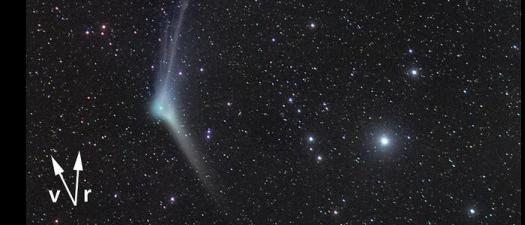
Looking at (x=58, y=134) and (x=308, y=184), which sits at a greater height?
(x=58, y=134)

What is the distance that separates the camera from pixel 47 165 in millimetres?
740

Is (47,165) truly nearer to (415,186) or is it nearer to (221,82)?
(221,82)

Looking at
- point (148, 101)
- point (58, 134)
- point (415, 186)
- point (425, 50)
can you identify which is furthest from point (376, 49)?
point (58, 134)

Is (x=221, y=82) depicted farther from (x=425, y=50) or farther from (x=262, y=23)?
(x=425, y=50)

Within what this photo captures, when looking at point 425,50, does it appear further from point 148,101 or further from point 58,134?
point 58,134

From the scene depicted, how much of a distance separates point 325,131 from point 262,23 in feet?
0.51

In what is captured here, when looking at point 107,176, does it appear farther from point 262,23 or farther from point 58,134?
point 262,23

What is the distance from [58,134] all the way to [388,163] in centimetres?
41

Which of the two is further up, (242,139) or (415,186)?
(242,139)

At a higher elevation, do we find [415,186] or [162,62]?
[162,62]

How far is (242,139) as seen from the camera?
2.44 ft

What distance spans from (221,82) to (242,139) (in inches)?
3.0

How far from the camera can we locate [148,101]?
2.43 ft

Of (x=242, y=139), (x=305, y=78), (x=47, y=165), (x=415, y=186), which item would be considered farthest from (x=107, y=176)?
(x=415, y=186)
